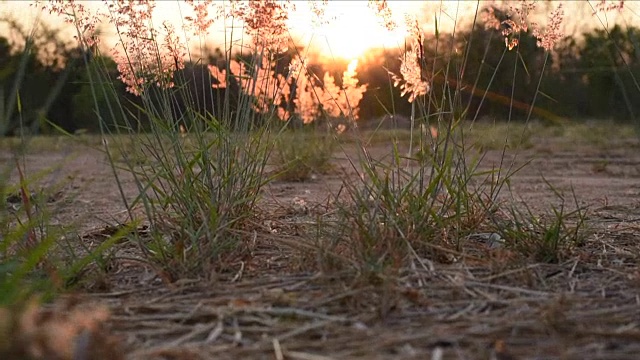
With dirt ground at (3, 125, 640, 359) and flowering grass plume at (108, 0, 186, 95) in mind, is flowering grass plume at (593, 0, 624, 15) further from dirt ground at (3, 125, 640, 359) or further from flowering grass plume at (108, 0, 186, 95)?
flowering grass plume at (108, 0, 186, 95)

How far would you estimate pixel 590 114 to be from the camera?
1296 cm

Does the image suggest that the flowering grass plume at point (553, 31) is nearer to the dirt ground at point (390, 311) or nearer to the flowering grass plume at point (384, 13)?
the flowering grass plume at point (384, 13)

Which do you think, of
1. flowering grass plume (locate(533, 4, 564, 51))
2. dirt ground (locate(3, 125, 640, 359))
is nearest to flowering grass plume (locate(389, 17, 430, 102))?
flowering grass plume (locate(533, 4, 564, 51))

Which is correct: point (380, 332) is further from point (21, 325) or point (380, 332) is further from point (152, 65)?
point (152, 65)

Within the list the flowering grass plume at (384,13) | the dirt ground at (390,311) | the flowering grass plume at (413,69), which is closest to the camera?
the dirt ground at (390,311)

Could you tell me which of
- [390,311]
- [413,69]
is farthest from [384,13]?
[390,311]

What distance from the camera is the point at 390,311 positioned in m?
1.49

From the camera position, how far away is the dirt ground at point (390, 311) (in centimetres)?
129

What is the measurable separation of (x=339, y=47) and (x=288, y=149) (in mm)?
3061

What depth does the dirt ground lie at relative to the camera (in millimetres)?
1292

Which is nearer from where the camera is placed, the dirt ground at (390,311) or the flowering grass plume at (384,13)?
the dirt ground at (390,311)

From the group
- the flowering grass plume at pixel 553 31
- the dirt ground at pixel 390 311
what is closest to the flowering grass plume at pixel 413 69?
the flowering grass plume at pixel 553 31

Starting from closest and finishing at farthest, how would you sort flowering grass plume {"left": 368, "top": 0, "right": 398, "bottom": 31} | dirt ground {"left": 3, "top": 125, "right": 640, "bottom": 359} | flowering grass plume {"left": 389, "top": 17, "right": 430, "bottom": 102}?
dirt ground {"left": 3, "top": 125, "right": 640, "bottom": 359} → flowering grass plume {"left": 389, "top": 17, "right": 430, "bottom": 102} → flowering grass plume {"left": 368, "top": 0, "right": 398, "bottom": 31}

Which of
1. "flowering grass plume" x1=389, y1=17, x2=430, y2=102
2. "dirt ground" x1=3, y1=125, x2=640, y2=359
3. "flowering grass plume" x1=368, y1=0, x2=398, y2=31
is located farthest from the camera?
"flowering grass plume" x1=368, y1=0, x2=398, y2=31
